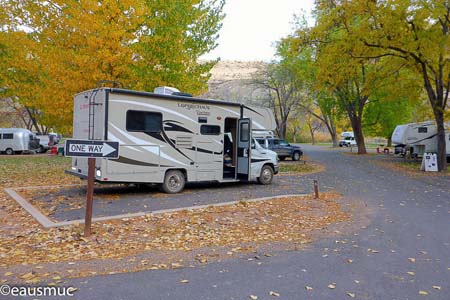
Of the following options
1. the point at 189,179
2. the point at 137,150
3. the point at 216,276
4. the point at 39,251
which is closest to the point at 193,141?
the point at 189,179

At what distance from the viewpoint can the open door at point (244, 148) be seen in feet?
44.1

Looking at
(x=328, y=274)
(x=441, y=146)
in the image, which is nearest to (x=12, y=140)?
(x=441, y=146)

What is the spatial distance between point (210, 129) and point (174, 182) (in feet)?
6.79

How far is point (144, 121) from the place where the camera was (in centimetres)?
1125

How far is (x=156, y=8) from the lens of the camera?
16.2m

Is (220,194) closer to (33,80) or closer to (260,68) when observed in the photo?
(33,80)

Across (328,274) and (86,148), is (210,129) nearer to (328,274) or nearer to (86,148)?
(86,148)

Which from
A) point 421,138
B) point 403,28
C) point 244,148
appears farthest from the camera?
point 421,138

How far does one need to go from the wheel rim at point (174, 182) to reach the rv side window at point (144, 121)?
1495 millimetres

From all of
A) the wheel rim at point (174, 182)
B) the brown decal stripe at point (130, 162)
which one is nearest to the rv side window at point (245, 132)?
the wheel rim at point (174, 182)

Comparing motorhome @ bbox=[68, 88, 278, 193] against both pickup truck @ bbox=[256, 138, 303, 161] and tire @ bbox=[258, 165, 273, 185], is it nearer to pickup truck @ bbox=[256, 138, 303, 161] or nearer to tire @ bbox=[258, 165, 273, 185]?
tire @ bbox=[258, 165, 273, 185]

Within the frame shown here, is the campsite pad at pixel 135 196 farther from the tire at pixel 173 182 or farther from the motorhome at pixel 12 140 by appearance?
the motorhome at pixel 12 140

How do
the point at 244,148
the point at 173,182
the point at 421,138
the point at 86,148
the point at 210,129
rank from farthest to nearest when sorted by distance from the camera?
the point at 421,138 → the point at 244,148 → the point at 210,129 → the point at 173,182 → the point at 86,148

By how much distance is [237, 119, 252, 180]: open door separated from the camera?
44.1ft
